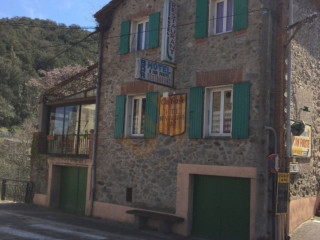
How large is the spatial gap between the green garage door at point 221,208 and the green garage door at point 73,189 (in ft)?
17.1

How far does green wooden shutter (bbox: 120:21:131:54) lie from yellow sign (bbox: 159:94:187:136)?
96.0 inches

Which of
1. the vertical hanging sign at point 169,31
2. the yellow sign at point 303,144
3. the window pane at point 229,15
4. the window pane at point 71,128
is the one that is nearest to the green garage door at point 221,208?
the yellow sign at point 303,144

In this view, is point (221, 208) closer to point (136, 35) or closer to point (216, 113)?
point (216, 113)

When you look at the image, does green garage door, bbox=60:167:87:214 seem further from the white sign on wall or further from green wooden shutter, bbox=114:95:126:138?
the white sign on wall

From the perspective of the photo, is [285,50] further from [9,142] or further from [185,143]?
[9,142]

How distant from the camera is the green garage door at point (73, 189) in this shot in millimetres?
14103

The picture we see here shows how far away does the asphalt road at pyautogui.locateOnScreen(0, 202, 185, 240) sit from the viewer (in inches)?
379

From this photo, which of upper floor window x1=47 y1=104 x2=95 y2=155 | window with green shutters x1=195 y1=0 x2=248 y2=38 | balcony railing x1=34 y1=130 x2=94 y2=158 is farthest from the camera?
upper floor window x1=47 y1=104 x2=95 y2=155

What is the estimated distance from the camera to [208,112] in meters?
10.4

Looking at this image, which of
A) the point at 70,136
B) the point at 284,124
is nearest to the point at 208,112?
the point at 284,124

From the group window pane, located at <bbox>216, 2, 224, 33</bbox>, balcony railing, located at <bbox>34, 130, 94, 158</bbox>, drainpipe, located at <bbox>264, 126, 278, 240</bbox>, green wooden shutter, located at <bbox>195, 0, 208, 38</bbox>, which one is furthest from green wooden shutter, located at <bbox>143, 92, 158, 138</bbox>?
drainpipe, located at <bbox>264, 126, 278, 240</bbox>

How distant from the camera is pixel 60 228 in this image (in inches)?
426

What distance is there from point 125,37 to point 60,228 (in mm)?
6301

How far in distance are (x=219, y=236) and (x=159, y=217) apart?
5.44 feet
